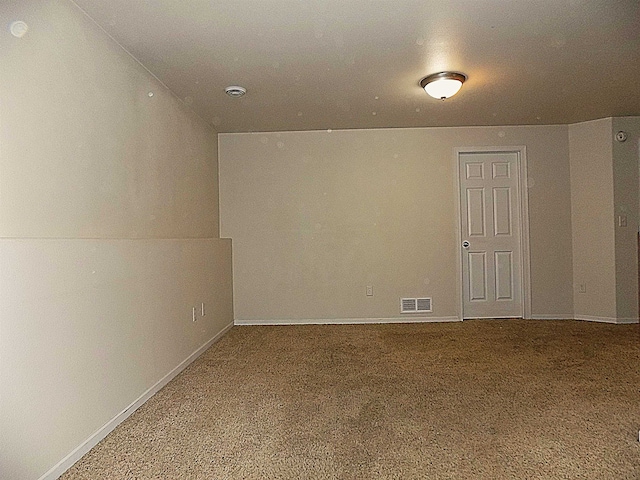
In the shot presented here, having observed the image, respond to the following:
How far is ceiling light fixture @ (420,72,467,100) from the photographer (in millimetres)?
4246

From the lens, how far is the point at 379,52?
3.74 m

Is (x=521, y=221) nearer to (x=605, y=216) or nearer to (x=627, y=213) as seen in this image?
(x=605, y=216)

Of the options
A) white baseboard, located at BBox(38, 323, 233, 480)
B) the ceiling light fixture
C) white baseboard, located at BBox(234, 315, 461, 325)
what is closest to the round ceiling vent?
the ceiling light fixture

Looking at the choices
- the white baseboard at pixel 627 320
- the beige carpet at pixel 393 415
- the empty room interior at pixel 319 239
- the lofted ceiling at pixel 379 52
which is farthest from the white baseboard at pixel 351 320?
the lofted ceiling at pixel 379 52

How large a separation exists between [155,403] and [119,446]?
716 mm

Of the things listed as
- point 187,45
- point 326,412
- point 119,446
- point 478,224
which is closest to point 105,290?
point 119,446

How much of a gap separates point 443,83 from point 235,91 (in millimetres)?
1673

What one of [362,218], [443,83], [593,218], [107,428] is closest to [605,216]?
[593,218]

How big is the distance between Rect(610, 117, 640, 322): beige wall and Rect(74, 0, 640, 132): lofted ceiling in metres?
0.44

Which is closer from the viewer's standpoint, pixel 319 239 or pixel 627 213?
pixel 627 213

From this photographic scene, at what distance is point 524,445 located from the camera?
2.61m

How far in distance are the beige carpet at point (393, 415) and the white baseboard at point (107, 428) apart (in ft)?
0.13

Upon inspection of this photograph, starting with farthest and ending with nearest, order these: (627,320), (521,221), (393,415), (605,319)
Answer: (521,221) < (605,319) < (627,320) < (393,415)

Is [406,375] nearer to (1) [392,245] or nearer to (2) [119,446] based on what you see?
(2) [119,446]
